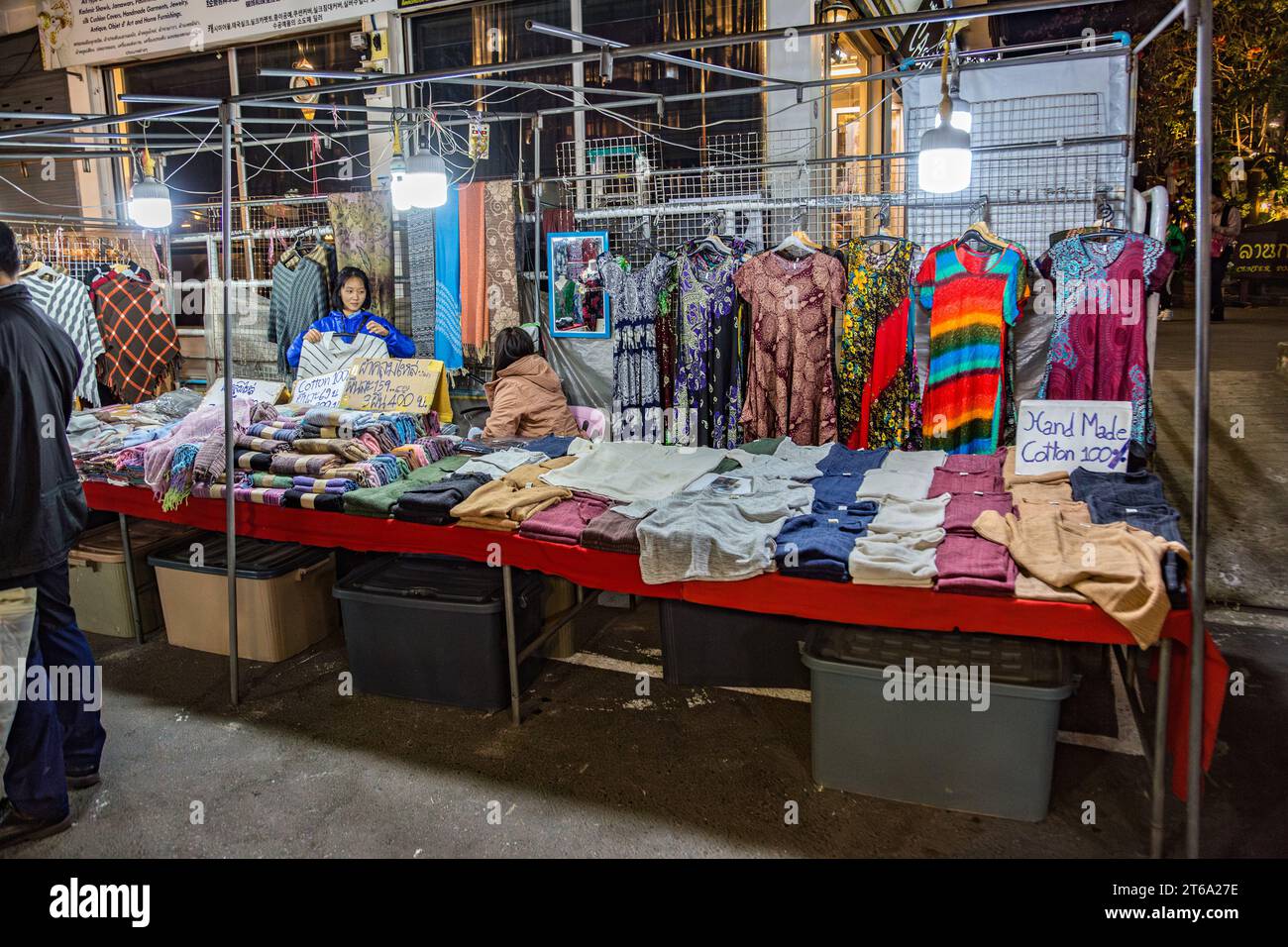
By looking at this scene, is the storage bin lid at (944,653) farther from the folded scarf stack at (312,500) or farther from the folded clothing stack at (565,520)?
the folded scarf stack at (312,500)

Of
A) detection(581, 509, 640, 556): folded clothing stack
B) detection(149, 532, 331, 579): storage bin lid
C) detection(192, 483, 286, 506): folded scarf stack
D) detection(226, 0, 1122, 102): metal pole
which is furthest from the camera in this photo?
detection(149, 532, 331, 579): storage bin lid

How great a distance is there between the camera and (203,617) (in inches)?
171

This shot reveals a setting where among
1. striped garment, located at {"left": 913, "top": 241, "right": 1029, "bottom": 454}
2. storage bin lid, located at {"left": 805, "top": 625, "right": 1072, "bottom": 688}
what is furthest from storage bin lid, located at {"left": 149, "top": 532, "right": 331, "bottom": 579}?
striped garment, located at {"left": 913, "top": 241, "right": 1029, "bottom": 454}

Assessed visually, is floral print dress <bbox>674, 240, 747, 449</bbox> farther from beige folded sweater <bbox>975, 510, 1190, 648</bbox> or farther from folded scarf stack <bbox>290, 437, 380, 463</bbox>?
beige folded sweater <bbox>975, 510, 1190, 648</bbox>

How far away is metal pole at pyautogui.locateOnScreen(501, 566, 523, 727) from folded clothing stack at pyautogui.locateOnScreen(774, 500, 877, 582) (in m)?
1.10

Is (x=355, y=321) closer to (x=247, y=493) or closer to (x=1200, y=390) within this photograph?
(x=247, y=493)

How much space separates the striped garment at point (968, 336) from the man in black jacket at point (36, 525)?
3.72 metres

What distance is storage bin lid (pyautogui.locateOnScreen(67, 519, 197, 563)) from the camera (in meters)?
4.55

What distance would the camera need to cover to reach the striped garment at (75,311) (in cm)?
601

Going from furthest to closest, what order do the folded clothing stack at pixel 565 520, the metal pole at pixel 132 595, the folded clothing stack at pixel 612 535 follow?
the metal pole at pixel 132 595, the folded clothing stack at pixel 565 520, the folded clothing stack at pixel 612 535

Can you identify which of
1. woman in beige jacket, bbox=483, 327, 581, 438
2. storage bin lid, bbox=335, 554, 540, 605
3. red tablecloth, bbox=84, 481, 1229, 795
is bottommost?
storage bin lid, bbox=335, 554, 540, 605

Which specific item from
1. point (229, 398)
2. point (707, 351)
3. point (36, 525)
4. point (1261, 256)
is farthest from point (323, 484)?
point (1261, 256)

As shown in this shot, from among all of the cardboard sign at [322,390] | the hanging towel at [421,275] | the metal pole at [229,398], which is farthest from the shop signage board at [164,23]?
the metal pole at [229,398]
